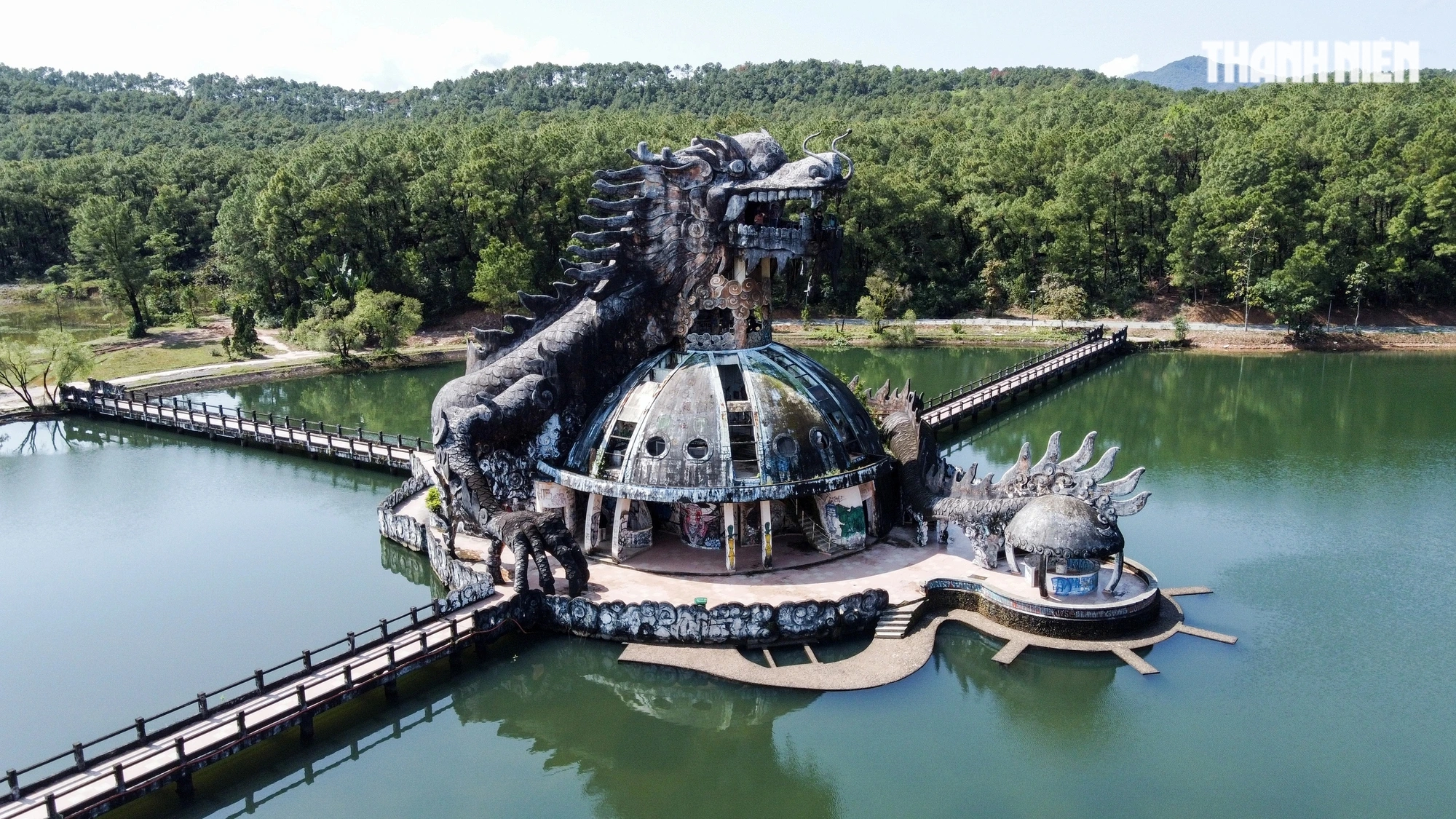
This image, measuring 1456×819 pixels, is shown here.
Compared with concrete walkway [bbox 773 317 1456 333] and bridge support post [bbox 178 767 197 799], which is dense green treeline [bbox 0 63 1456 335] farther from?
bridge support post [bbox 178 767 197 799]

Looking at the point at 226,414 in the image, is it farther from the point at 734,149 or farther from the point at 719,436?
the point at 734,149

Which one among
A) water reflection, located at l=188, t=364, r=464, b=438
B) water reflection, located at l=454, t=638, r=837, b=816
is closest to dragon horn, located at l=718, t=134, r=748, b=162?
water reflection, located at l=454, t=638, r=837, b=816

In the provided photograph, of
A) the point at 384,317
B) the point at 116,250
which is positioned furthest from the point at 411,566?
the point at 116,250

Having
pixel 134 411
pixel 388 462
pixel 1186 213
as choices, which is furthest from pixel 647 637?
pixel 1186 213

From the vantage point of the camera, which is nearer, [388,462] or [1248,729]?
[1248,729]

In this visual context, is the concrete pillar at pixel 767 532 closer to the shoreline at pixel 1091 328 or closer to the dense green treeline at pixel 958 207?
the shoreline at pixel 1091 328

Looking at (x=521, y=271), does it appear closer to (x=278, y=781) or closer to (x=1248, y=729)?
(x=278, y=781)
